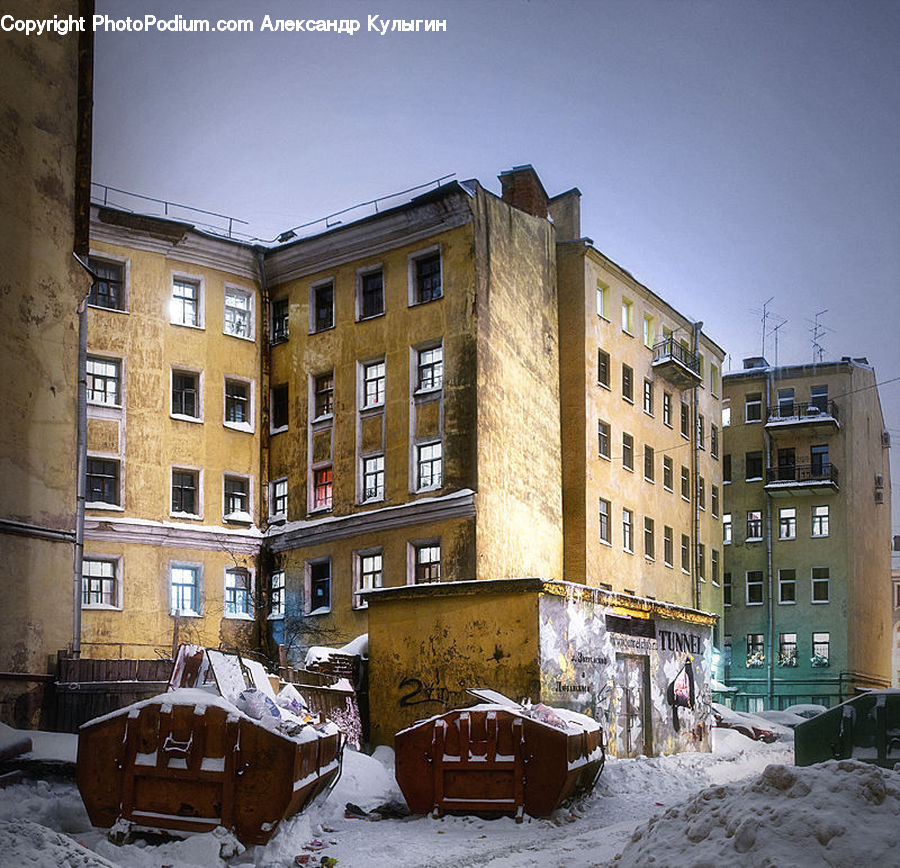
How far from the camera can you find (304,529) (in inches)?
1297

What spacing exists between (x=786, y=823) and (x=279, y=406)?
90.3 feet

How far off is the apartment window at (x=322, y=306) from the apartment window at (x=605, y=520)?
34.8 ft

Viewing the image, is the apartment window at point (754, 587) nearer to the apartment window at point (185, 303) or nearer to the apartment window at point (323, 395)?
the apartment window at point (323, 395)

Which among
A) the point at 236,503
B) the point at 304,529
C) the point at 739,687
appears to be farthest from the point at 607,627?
the point at 739,687

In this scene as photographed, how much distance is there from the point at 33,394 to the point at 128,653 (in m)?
12.8

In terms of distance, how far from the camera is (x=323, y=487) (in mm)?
33281

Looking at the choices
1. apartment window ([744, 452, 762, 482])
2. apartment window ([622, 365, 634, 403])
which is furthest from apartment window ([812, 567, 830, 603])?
apartment window ([622, 365, 634, 403])

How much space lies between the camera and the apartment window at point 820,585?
165ft

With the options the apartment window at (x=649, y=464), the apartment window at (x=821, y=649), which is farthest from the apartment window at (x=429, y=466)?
the apartment window at (x=821, y=649)

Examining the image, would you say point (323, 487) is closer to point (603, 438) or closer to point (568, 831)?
point (603, 438)

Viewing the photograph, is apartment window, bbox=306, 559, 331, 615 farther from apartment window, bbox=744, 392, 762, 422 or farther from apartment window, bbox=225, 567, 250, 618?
apartment window, bbox=744, 392, 762, 422

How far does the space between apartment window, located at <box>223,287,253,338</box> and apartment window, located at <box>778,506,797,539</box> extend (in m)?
29.2

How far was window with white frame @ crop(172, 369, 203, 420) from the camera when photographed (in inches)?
1294

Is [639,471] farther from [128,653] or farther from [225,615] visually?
[128,653]
